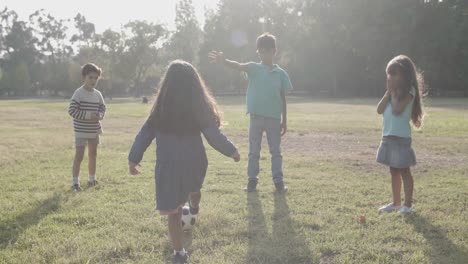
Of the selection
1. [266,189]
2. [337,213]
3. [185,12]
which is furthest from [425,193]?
[185,12]

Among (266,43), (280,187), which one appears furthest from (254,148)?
(266,43)

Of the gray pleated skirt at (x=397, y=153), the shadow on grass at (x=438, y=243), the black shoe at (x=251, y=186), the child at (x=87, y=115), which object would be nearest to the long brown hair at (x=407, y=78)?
the gray pleated skirt at (x=397, y=153)

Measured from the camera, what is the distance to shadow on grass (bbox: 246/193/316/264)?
12.8ft

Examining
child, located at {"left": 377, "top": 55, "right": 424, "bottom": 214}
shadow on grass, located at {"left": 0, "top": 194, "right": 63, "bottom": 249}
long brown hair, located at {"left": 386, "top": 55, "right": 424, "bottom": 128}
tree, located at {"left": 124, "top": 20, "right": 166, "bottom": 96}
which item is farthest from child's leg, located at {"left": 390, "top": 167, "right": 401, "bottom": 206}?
tree, located at {"left": 124, "top": 20, "right": 166, "bottom": 96}

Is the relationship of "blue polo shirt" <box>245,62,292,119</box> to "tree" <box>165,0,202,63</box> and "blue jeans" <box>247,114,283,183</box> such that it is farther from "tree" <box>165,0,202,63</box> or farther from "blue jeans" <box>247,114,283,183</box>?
"tree" <box>165,0,202,63</box>

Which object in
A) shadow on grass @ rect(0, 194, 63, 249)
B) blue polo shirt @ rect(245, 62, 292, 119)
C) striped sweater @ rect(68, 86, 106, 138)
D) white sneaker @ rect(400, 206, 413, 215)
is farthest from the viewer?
striped sweater @ rect(68, 86, 106, 138)

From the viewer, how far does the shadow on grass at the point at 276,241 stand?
3893 millimetres

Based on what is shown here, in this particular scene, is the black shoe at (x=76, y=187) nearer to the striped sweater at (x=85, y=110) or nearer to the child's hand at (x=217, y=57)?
the striped sweater at (x=85, y=110)

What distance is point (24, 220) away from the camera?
16.6 ft

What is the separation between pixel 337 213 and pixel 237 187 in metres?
1.84

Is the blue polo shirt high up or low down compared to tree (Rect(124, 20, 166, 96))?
down

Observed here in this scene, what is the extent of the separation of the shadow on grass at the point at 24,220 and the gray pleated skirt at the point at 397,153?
3986 millimetres

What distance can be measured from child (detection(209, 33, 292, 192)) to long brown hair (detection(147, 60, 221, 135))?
Answer: 2468 mm

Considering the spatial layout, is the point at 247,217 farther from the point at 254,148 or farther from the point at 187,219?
the point at 254,148
